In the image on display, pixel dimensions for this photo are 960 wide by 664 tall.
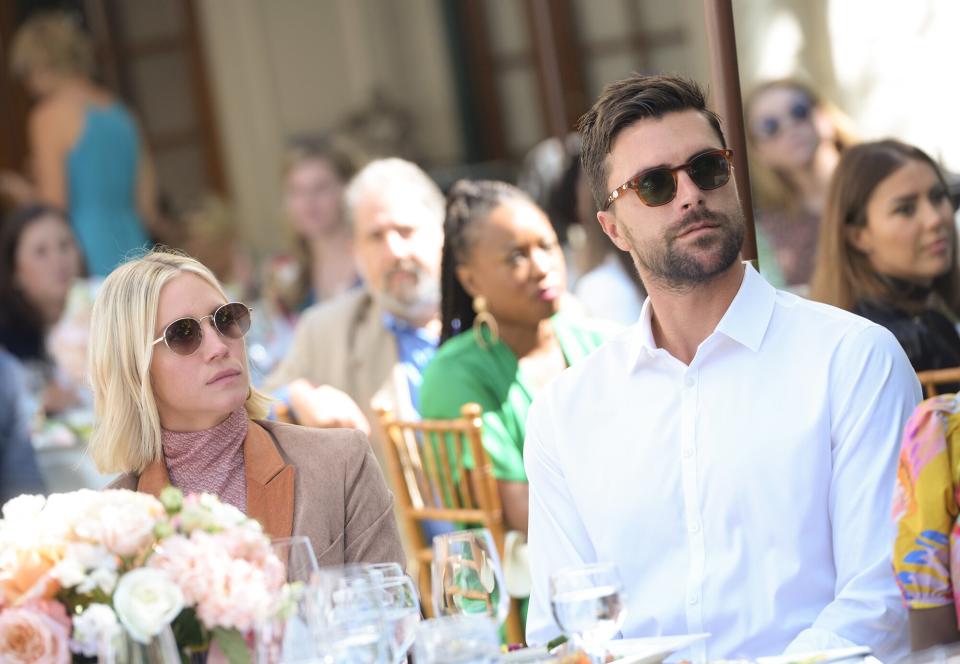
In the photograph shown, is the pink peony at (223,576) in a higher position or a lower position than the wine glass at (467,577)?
higher

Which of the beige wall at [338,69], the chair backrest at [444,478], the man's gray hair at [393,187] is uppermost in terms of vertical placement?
the beige wall at [338,69]

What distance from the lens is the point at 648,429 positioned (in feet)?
8.89

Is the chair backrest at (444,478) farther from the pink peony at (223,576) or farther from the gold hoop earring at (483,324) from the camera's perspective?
the pink peony at (223,576)

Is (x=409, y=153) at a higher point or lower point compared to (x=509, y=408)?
higher

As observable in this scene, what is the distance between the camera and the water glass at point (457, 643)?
193 cm

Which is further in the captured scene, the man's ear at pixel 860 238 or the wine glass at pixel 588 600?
the man's ear at pixel 860 238

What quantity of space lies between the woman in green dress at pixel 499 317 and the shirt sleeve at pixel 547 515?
3.90 ft

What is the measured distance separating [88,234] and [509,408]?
210 inches

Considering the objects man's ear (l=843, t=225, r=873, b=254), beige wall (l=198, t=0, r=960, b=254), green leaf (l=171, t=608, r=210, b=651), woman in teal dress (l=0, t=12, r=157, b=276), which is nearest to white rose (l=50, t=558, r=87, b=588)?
green leaf (l=171, t=608, r=210, b=651)

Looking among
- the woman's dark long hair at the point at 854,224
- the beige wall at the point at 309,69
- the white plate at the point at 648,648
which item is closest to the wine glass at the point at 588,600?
the white plate at the point at 648,648

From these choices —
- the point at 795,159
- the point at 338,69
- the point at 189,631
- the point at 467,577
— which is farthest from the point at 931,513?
the point at 338,69

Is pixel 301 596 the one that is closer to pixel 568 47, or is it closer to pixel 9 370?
pixel 9 370

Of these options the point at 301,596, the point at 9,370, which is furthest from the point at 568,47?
the point at 301,596

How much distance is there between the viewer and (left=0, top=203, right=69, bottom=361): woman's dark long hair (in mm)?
6938
